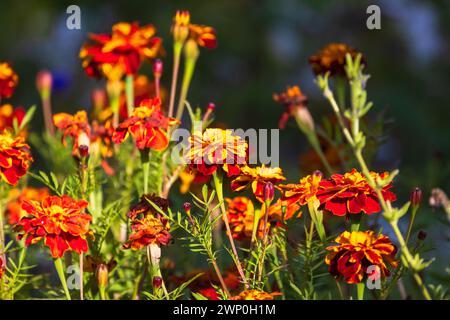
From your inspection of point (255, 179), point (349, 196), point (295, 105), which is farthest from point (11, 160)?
point (295, 105)

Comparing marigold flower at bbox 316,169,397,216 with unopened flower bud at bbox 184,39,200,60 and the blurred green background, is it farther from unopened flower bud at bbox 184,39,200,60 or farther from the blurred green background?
the blurred green background

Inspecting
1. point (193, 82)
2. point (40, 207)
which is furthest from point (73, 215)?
point (193, 82)

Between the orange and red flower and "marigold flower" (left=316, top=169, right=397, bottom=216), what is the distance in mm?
197

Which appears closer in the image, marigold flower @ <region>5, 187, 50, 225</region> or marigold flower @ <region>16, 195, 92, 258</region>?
marigold flower @ <region>16, 195, 92, 258</region>

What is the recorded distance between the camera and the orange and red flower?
1039 mm

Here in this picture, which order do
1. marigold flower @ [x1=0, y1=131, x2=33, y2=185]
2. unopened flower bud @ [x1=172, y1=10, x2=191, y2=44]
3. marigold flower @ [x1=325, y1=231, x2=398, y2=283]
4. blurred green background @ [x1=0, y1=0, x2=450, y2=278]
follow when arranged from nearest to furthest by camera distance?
marigold flower @ [x1=325, y1=231, x2=398, y2=283], marigold flower @ [x1=0, y1=131, x2=33, y2=185], unopened flower bud @ [x1=172, y1=10, x2=191, y2=44], blurred green background @ [x1=0, y1=0, x2=450, y2=278]

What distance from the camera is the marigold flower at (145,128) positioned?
111 cm

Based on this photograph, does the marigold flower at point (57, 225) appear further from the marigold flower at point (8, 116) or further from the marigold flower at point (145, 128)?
the marigold flower at point (8, 116)

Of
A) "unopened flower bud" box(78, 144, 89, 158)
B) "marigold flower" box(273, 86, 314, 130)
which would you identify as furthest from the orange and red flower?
"marigold flower" box(273, 86, 314, 130)

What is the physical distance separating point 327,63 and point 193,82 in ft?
11.8

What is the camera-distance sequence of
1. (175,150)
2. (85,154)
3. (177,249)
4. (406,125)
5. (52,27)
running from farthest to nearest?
(52,27) < (406,125) < (177,249) < (175,150) < (85,154)

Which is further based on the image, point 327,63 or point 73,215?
point 327,63

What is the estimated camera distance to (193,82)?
5023 millimetres
